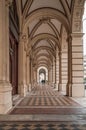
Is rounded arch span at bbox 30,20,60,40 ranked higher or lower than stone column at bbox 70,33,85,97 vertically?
higher

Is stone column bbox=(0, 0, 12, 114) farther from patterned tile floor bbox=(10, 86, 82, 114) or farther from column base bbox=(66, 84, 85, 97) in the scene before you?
column base bbox=(66, 84, 85, 97)

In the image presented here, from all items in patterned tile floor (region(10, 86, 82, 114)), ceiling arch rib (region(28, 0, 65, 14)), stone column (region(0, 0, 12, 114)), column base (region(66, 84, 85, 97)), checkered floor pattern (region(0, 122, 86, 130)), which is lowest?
patterned tile floor (region(10, 86, 82, 114))

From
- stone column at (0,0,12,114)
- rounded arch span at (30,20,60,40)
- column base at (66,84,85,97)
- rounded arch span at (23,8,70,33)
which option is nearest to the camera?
stone column at (0,0,12,114)

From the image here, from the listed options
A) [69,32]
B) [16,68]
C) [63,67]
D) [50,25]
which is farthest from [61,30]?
[16,68]

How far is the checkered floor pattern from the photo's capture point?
6594 mm

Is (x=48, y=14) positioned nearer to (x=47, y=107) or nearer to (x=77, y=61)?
(x=77, y=61)

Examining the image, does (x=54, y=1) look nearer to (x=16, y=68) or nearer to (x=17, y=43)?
(x=17, y=43)

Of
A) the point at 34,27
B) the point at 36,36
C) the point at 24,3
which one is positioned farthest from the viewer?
the point at 36,36

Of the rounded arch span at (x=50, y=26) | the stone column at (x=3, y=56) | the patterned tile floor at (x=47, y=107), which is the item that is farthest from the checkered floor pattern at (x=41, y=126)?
the rounded arch span at (x=50, y=26)

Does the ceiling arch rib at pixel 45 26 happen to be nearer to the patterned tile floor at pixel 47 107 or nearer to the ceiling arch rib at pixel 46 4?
the ceiling arch rib at pixel 46 4

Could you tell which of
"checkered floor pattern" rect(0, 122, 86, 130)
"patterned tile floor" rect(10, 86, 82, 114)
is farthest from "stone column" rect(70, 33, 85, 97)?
"checkered floor pattern" rect(0, 122, 86, 130)

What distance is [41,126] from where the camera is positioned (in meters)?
6.87

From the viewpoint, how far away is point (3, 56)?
9.68 meters

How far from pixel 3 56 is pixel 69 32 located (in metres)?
10.2
